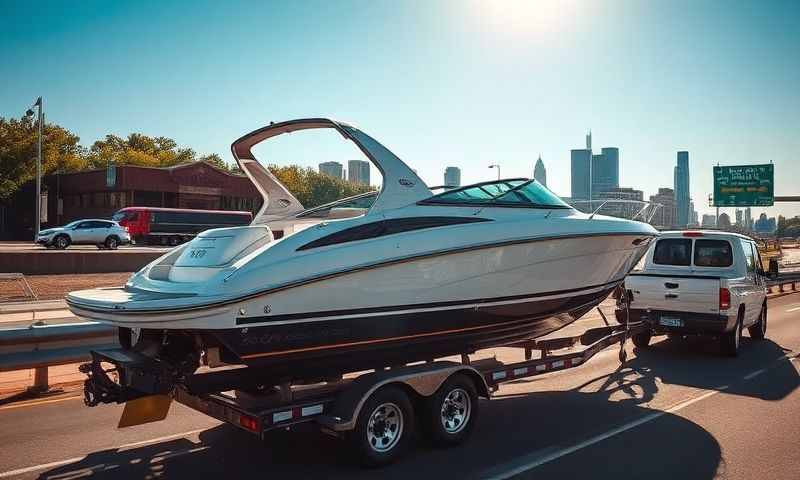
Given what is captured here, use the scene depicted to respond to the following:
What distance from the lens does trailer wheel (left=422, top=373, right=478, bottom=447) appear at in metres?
5.71

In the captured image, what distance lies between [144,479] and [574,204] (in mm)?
5753

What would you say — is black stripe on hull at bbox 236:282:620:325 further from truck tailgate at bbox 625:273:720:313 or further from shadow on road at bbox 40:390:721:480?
truck tailgate at bbox 625:273:720:313

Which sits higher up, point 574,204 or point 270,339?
point 574,204

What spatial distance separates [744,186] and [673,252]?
32.3 meters

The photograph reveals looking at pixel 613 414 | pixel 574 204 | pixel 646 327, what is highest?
pixel 574 204

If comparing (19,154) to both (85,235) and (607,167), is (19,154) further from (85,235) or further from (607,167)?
(607,167)

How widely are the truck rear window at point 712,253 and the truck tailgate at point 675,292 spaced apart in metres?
1.04

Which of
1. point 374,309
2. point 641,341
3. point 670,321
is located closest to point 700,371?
point 670,321

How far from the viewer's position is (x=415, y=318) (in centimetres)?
598

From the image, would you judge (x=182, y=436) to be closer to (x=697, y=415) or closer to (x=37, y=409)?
(x=37, y=409)

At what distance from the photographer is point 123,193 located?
5088 centimetres

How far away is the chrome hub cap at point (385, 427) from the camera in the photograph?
17.5ft

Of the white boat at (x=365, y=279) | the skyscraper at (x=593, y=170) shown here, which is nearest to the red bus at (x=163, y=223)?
the skyscraper at (x=593, y=170)

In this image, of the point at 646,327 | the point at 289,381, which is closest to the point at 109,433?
the point at 289,381
